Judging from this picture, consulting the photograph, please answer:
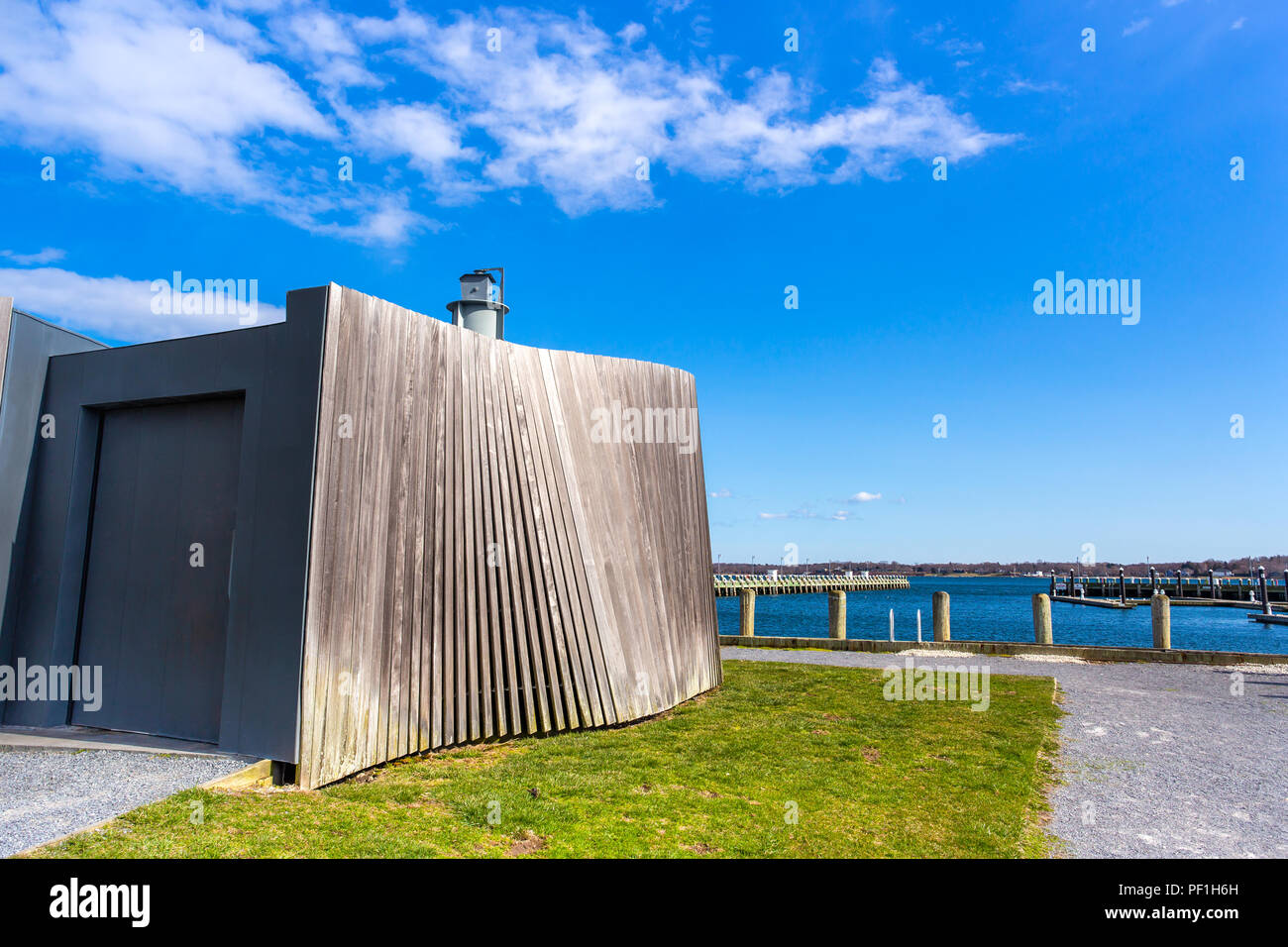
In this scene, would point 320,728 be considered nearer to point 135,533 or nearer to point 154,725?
point 154,725

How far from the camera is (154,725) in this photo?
6.24 metres

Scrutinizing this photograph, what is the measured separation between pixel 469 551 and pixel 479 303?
387cm

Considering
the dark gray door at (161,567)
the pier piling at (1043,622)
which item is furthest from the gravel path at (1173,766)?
the dark gray door at (161,567)

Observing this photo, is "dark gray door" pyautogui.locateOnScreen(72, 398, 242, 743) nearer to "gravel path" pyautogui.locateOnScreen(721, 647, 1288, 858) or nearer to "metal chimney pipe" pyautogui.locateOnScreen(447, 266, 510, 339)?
"metal chimney pipe" pyautogui.locateOnScreen(447, 266, 510, 339)

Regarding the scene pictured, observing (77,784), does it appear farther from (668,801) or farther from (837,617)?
(837,617)

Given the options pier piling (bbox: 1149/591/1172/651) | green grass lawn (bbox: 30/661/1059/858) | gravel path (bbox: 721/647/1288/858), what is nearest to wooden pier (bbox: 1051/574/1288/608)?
pier piling (bbox: 1149/591/1172/651)

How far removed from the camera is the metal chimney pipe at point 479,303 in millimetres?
9250

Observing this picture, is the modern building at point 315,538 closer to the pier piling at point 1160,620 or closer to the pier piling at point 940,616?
the pier piling at point 940,616

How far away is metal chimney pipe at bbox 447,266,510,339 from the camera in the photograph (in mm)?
9250

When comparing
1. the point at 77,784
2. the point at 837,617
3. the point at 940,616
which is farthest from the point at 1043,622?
the point at 77,784

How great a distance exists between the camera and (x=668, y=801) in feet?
17.4
